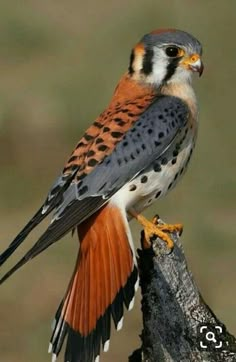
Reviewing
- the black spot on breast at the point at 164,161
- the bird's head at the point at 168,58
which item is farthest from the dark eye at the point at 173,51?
the black spot on breast at the point at 164,161

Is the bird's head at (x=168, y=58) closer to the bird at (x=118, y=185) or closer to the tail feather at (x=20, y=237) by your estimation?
the bird at (x=118, y=185)

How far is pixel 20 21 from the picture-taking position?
15.9 metres

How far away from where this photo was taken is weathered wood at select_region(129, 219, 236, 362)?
6.03 meters

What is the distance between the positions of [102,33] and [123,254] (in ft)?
29.8

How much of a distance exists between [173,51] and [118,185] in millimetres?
885

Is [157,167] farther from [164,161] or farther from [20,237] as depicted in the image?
[20,237]

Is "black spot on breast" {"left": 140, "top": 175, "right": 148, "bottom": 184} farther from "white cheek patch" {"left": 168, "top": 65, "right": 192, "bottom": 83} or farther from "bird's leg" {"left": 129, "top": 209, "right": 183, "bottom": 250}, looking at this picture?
"white cheek patch" {"left": 168, "top": 65, "right": 192, "bottom": 83}

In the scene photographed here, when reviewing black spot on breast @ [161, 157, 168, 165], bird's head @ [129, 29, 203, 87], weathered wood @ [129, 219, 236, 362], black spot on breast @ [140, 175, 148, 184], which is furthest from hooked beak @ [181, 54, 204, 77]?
weathered wood @ [129, 219, 236, 362]

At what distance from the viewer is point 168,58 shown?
293 inches

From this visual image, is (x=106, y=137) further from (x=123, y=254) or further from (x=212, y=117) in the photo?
(x=212, y=117)

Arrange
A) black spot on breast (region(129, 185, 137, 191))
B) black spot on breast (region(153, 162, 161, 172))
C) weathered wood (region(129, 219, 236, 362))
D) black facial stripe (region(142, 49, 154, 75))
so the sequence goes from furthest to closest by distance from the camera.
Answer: black facial stripe (region(142, 49, 154, 75)) < black spot on breast (region(153, 162, 161, 172)) < black spot on breast (region(129, 185, 137, 191)) < weathered wood (region(129, 219, 236, 362))

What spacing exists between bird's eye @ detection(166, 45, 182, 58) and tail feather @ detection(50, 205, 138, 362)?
0.97m

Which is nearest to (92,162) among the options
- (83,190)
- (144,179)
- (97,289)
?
(83,190)

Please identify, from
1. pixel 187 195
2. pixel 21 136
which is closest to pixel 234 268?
pixel 187 195
